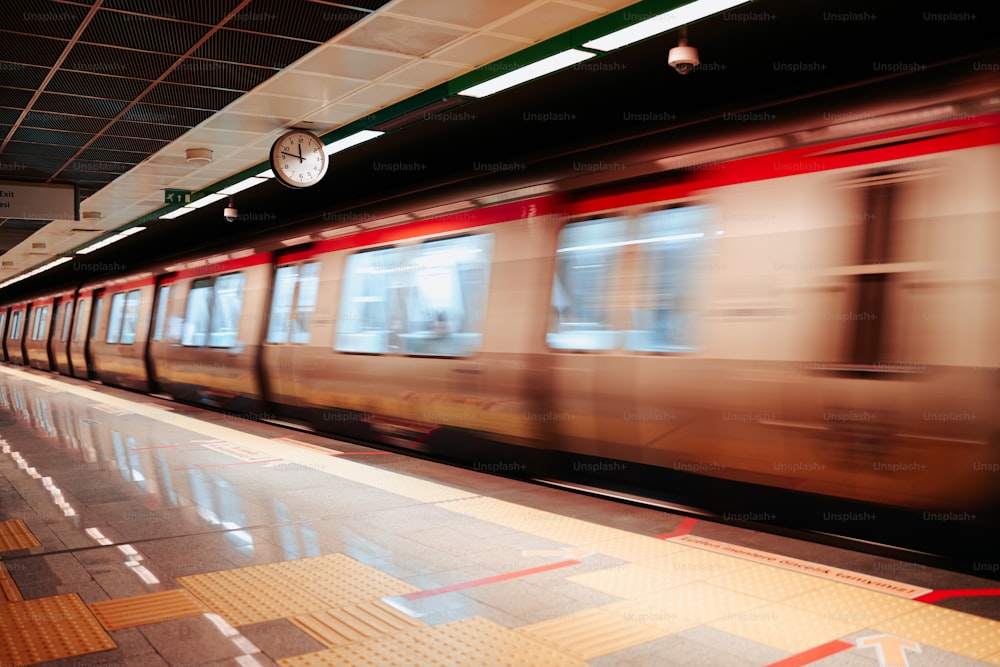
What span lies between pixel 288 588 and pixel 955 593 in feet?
9.73

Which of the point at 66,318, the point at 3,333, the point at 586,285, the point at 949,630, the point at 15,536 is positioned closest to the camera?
the point at 949,630

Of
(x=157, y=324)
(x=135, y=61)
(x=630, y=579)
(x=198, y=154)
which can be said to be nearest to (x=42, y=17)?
(x=135, y=61)

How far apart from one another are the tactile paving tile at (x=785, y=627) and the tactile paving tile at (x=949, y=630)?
17cm

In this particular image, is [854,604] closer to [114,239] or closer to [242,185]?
[242,185]

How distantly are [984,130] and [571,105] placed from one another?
5.20 meters

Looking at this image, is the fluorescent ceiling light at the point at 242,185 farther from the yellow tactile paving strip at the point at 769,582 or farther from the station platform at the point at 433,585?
the yellow tactile paving strip at the point at 769,582

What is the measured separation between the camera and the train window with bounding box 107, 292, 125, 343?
54.7ft

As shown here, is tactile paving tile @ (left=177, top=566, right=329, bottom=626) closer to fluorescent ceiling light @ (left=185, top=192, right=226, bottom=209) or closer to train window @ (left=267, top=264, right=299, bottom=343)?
train window @ (left=267, top=264, right=299, bottom=343)

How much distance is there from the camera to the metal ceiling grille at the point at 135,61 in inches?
208

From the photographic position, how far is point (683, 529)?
4867 millimetres

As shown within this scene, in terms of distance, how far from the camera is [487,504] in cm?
559

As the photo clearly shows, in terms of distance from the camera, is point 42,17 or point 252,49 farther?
point 252,49

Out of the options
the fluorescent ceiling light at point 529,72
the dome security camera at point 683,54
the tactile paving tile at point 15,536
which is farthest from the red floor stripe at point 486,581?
the fluorescent ceiling light at point 529,72

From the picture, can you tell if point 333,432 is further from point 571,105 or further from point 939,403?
point 939,403
